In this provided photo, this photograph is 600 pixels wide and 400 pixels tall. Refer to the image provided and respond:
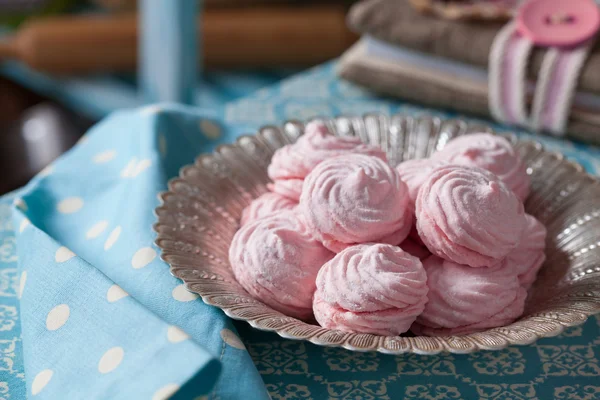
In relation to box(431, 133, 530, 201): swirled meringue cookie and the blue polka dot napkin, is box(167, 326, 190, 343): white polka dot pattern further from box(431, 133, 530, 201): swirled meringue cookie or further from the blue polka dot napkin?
box(431, 133, 530, 201): swirled meringue cookie

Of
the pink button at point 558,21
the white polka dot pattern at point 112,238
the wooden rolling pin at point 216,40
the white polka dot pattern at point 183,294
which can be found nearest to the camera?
the white polka dot pattern at point 183,294

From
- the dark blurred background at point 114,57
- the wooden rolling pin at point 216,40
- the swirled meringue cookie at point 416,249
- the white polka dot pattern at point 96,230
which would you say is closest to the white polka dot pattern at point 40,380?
the white polka dot pattern at point 96,230

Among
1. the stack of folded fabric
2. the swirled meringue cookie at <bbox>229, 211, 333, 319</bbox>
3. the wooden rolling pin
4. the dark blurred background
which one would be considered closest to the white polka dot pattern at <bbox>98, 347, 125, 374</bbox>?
the swirled meringue cookie at <bbox>229, 211, 333, 319</bbox>

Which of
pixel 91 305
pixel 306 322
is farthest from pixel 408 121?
pixel 91 305

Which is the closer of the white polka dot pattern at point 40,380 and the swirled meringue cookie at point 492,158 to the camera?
the white polka dot pattern at point 40,380

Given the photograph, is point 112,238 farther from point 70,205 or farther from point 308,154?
point 308,154

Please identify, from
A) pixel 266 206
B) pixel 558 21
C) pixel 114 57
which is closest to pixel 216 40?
pixel 114 57

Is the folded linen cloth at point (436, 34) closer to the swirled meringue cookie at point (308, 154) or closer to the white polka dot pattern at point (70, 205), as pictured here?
the swirled meringue cookie at point (308, 154)
